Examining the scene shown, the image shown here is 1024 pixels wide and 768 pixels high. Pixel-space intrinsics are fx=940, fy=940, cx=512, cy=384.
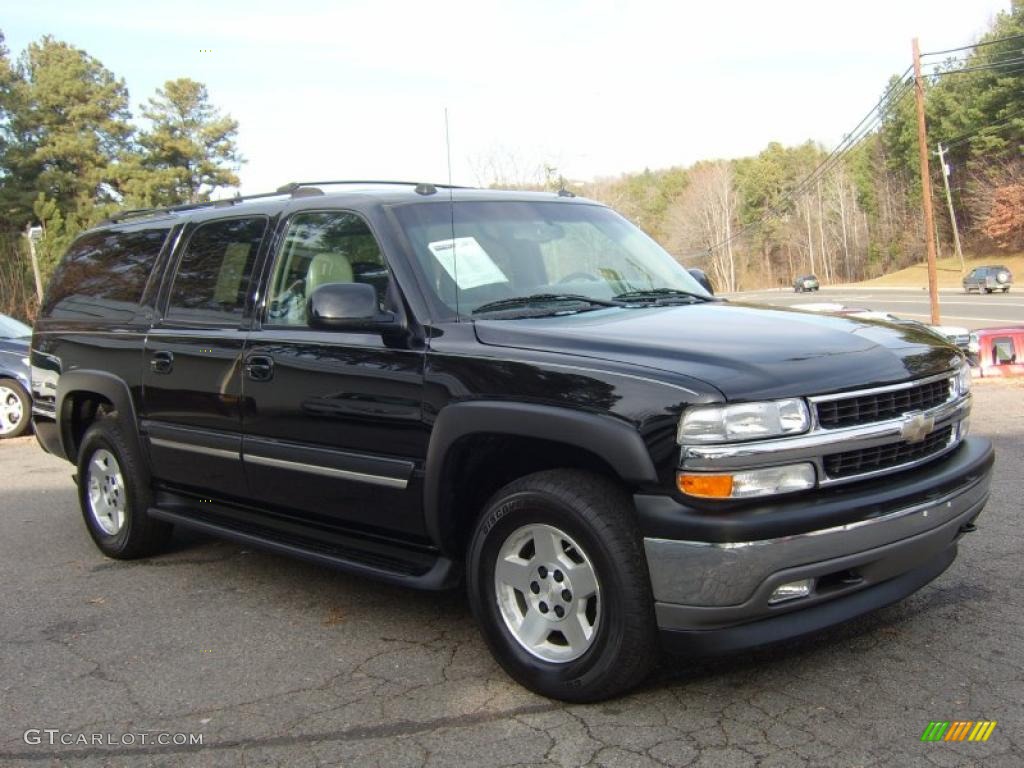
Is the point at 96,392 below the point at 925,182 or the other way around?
below

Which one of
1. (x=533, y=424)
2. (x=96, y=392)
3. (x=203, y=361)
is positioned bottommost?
(x=533, y=424)

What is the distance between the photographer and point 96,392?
5371 mm

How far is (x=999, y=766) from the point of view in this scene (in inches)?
109

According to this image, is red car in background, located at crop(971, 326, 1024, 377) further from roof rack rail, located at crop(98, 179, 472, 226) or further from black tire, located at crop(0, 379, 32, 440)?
black tire, located at crop(0, 379, 32, 440)

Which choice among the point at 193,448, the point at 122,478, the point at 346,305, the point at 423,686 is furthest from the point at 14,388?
the point at 423,686

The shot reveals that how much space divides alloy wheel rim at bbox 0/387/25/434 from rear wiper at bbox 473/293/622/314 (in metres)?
9.06

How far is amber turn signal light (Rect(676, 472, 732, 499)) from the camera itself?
2.89m

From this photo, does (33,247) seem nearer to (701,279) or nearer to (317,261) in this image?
(317,261)

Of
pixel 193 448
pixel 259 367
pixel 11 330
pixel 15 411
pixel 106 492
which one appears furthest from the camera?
pixel 11 330

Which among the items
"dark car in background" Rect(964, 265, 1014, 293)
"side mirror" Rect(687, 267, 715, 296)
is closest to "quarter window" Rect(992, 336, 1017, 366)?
"side mirror" Rect(687, 267, 715, 296)

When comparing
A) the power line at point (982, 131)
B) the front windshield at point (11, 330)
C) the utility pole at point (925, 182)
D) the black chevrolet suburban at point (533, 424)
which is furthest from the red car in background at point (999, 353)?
the power line at point (982, 131)

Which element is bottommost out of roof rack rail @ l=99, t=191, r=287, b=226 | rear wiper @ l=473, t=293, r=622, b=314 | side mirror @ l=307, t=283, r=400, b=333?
rear wiper @ l=473, t=293, r=622, b=314

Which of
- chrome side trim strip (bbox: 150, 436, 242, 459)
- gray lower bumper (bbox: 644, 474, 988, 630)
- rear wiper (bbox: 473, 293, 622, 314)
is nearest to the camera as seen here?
gray lower bumper (bbox: 644, 474, 988, 630)

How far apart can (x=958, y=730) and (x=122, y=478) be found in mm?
4351
